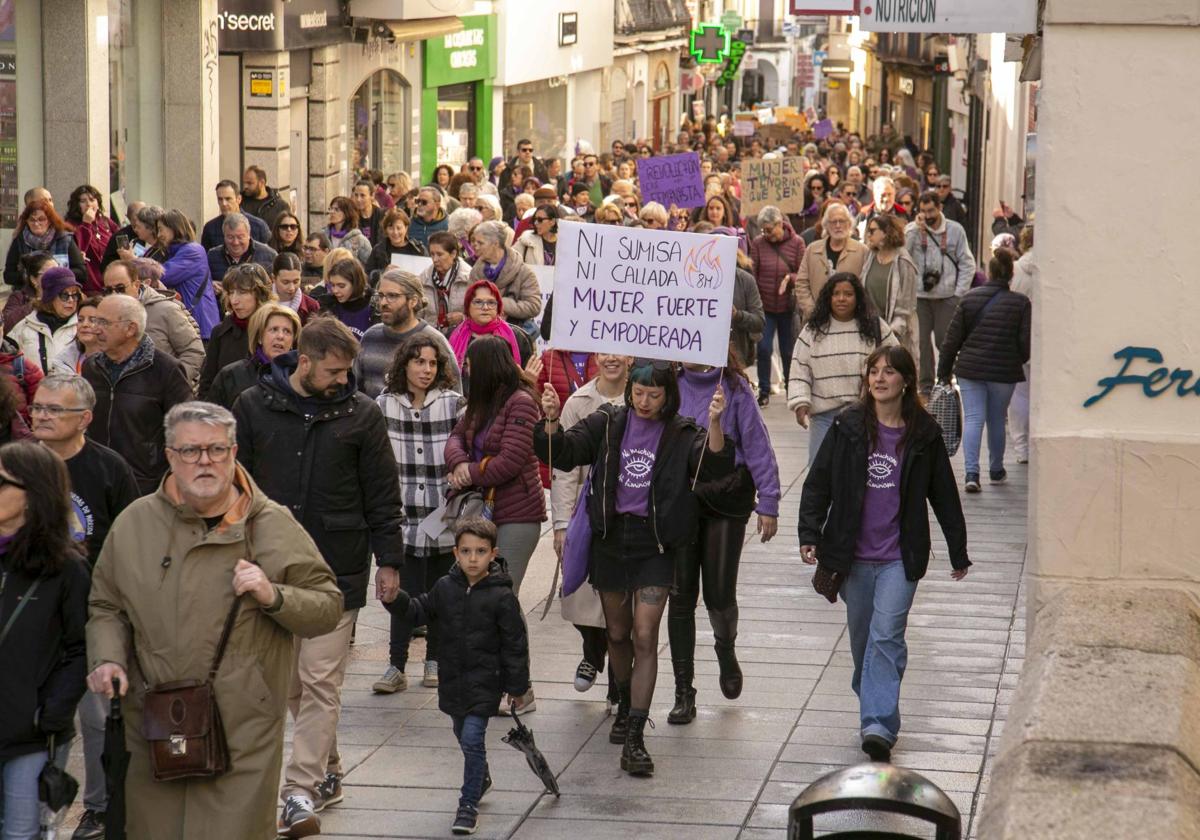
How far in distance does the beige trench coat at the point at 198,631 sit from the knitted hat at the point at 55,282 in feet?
15.7

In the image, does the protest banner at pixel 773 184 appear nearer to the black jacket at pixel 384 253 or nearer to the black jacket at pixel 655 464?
the black jacket at pixel 384 253

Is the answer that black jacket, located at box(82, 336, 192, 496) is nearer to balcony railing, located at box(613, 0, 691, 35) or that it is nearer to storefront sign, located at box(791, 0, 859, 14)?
storefront sign, located at box(791, 0, 859, 14)

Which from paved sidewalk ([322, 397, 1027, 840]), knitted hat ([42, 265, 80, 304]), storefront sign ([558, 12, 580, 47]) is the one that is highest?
storefront sign ([558, 12, 580, 47])

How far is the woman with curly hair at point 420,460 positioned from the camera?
9.21 meters

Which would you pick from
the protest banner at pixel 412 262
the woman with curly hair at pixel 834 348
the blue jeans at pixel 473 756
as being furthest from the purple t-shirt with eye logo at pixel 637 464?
the protest banner at pixel 412 262

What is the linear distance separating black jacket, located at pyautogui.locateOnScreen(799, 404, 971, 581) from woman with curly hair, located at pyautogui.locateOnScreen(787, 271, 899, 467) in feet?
10.3

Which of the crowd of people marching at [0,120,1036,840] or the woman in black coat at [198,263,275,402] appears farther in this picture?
the woman in black coat at [198,263,275,402]

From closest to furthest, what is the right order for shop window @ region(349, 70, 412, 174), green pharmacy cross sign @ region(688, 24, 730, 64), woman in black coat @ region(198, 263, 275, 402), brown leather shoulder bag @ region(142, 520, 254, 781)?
brown leather shoulder bag @ region(142, 520, 254, 781) → woman in black coat @ region(198, 263, 275, 402) → shop window @ region(349, 70, 412, 174) → green pharmacy cross sign @ region(688, 24, 730, 64)

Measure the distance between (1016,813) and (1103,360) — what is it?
252 centimetres

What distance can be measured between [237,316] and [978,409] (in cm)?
595

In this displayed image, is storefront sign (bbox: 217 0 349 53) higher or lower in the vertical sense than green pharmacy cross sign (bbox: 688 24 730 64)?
lower

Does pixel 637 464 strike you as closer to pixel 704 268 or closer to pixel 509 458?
pixel 509 458

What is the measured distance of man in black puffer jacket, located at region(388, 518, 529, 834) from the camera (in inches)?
288

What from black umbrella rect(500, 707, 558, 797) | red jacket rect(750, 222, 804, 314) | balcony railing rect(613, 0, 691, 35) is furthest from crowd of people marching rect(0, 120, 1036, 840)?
balcony railing rect(613, 0, 691, 35)
